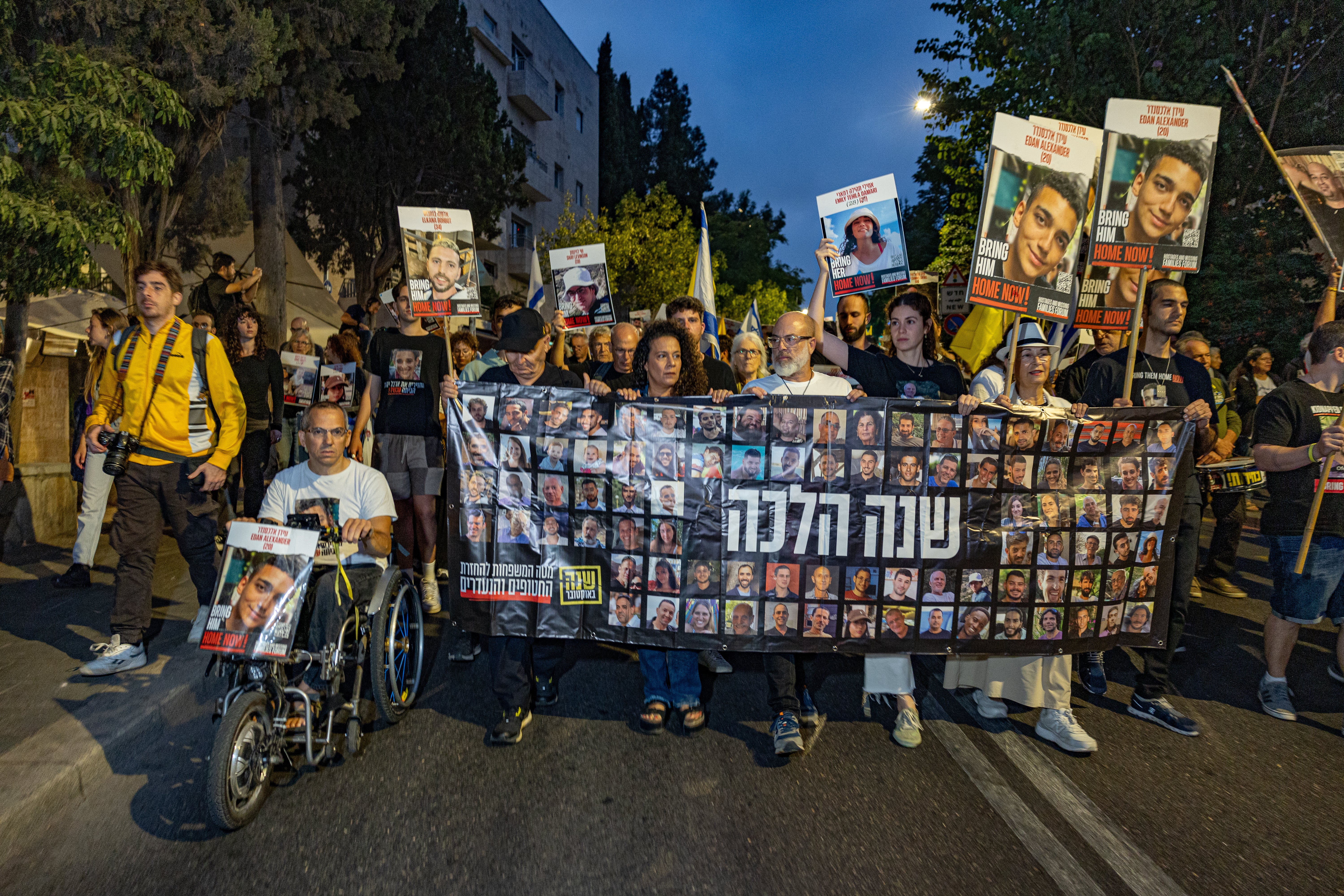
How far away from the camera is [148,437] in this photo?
4.46 m

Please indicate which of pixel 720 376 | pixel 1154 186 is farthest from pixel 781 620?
pixel 1154 186

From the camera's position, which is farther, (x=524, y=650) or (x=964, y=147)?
(x=964, y=147)

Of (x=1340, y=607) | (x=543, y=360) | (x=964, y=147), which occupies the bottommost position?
(x=1340, y=607)

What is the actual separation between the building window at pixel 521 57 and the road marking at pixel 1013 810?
38.8 m

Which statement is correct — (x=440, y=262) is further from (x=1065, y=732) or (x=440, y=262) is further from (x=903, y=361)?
(x=1065, y=732)

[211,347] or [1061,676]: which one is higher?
[211,347]

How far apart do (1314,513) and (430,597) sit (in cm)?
549

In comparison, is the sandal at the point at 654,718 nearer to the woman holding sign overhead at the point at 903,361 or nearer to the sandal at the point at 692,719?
the sandal at the point at 692,719

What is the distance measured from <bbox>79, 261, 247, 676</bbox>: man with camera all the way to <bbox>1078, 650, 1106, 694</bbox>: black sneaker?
197 inches

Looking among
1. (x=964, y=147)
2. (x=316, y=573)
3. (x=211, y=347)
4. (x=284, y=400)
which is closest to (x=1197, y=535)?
(x=316, y=573)

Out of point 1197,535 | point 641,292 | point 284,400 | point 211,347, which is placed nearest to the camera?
point 1197,535

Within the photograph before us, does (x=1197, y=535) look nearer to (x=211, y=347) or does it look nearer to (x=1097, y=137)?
(x=1097, y=137)

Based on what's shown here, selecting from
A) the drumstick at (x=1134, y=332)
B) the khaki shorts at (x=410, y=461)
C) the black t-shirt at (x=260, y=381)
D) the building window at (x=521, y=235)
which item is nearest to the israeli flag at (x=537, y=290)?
the black t-shirt at (x=260, y=381)

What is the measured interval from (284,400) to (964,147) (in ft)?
42.8
